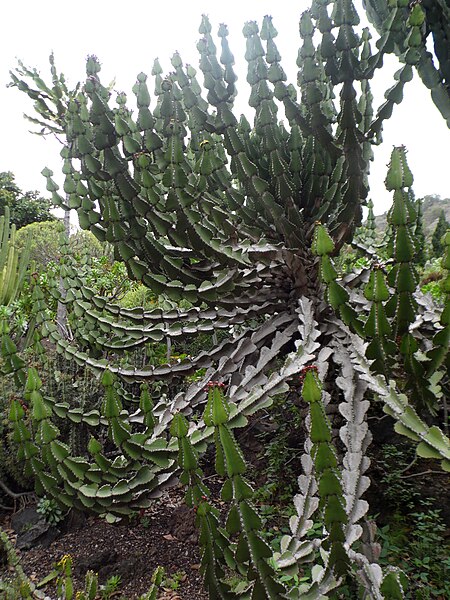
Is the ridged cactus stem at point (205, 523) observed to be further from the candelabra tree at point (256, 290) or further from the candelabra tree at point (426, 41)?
the candelabra tree at point (426, 41)

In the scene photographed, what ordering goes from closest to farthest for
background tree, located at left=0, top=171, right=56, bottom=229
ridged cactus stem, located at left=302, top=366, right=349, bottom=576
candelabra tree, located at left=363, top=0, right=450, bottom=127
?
ridged cactus stem, located at left=302, top=366, right=349, bottom=576
candelabra tree, located at left=363, top=0, right=450, bottom=127
background tree, located at left=0, top=171, right=56, bottom=229

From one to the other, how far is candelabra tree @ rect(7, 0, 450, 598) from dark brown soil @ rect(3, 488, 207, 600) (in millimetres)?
555

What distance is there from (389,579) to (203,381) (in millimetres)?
1456

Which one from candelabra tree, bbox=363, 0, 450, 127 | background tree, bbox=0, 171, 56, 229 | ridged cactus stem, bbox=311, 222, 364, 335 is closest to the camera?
ridged cactus stem, bbox=311, 222, 364, 335

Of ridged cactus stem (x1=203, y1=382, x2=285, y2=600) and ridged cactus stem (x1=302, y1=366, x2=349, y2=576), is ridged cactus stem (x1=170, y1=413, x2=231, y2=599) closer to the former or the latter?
ridged cactus stem (x1=203, y1=382, x2=285, y2=600)

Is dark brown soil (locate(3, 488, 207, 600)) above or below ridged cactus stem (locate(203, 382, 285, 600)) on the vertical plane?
below

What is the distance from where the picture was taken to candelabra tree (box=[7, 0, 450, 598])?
1.60 metres

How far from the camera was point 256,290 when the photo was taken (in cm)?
299

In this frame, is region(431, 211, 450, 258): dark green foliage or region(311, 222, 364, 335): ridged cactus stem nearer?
region(311, 222, 364, 335): ridged cactus stem

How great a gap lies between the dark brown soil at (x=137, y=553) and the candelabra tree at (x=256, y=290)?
0.55m

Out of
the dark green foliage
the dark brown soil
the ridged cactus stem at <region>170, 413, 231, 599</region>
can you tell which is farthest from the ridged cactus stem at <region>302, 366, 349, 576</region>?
the dark green foliage

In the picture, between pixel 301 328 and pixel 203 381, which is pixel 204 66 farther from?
pixel 203 381

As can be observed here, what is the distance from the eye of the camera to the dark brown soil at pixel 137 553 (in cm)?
244

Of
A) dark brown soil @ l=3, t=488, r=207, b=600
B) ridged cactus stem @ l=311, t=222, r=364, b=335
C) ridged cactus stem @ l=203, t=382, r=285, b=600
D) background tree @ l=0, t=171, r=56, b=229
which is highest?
background tree @ l=0, t=171, r=56, b=229
